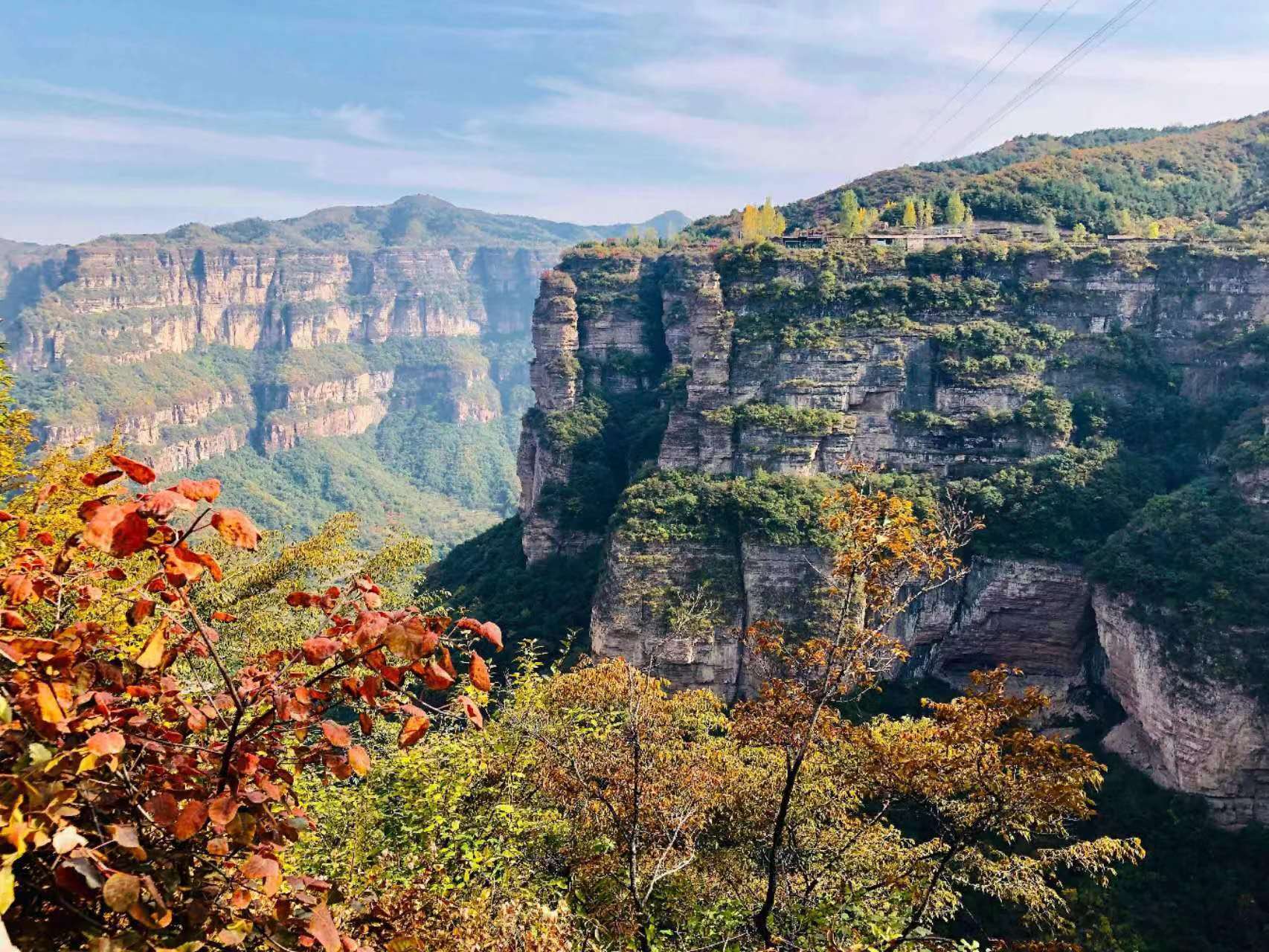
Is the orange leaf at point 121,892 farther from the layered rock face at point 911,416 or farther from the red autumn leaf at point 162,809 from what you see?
the layered rock face at point 911,416

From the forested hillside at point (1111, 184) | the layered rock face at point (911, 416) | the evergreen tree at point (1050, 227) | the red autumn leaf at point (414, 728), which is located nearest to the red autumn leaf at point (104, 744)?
the red autumn leaf at point (414, 728)

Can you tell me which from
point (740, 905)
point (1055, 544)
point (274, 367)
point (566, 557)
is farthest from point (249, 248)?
point (740, 905)

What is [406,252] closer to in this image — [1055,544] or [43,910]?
[1055,544]

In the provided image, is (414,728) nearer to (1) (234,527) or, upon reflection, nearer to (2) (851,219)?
(1) (234,527)

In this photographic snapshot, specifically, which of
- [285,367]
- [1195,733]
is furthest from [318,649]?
[285,367]

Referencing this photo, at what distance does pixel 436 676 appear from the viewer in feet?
8.57

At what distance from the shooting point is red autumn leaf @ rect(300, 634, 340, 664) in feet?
8.39

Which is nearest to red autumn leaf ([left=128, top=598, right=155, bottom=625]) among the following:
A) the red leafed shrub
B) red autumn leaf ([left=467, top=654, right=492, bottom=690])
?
the red leafed shrub

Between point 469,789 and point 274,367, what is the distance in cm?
13820

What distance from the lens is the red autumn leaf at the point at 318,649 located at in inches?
101

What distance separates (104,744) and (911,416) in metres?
31.7

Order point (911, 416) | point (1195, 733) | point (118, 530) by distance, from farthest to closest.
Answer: point (911, 416) → point (1195, 733) → point (118, 530)

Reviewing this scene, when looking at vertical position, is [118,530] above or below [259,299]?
below

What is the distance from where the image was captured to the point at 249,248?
459 ft
